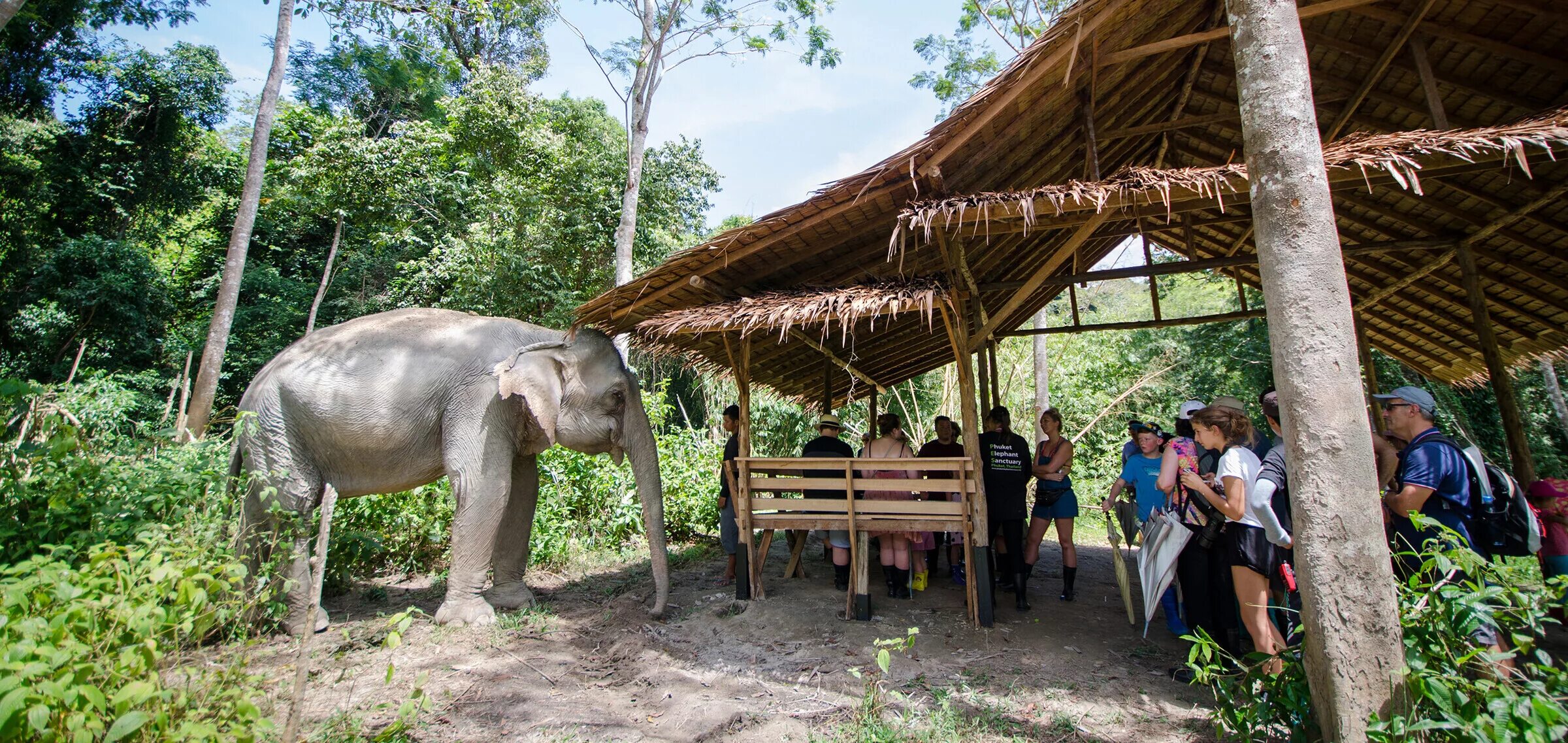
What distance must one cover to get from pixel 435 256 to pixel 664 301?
40.0 feet

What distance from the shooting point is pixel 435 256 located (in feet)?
52.7

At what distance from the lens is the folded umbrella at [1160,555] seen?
4258 millimetres

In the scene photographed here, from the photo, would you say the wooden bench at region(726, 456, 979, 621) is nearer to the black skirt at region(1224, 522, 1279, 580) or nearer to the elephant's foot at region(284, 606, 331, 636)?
the black skirt at region(1224, 522, 1279, 580)

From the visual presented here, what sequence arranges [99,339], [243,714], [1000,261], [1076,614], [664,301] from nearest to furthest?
[243,714] < [1076,614] < [664,301] < [1000,261] < [99,339]

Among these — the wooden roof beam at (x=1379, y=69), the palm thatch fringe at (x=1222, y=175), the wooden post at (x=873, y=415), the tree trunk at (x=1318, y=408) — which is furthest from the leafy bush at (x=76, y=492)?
the wooden roof beam at (x=1379, y=69)

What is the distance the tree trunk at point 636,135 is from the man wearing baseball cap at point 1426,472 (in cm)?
859

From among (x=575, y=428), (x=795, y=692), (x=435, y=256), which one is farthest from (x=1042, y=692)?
(x=435, y=256)

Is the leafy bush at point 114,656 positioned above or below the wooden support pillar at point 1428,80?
below

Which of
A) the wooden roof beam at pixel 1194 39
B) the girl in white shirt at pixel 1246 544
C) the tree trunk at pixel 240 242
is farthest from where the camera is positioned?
the tree trunk at pixel 240 242

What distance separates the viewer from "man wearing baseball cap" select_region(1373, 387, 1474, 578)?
322 cm

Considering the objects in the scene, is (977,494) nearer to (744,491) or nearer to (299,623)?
(744,491)

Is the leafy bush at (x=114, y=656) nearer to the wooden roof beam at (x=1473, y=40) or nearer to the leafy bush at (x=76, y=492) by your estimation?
the leafy bush at (x=76, y=492)

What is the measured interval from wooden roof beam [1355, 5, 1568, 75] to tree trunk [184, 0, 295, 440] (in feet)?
45.1

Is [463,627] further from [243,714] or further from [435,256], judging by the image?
[435,256]
